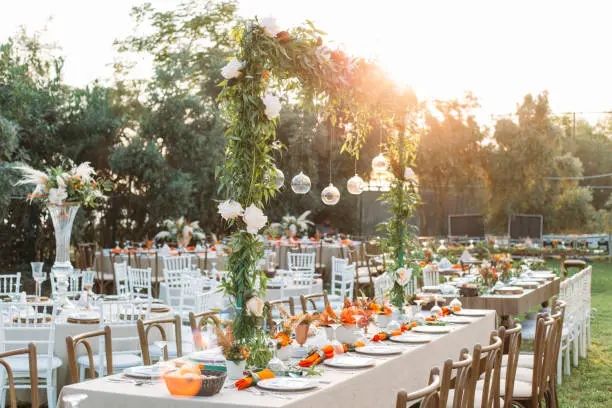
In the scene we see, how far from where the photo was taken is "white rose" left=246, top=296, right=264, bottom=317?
428 centimetres

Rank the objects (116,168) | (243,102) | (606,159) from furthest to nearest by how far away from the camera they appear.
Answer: (606,159), (116,168), (243,102)

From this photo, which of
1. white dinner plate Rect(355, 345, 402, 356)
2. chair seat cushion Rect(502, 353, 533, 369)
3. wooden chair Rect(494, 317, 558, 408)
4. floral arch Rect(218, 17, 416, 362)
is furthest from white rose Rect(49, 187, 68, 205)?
wooden chair Rect(494, 317, 558, 408)

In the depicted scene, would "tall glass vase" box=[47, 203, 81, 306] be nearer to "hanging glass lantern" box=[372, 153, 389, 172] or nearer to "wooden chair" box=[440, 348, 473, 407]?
"hanging glass lantern" box=[372, 153, 389, 172]

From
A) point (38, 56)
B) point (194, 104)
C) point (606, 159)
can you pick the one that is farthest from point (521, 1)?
point (606, 159)

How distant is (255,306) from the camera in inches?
168

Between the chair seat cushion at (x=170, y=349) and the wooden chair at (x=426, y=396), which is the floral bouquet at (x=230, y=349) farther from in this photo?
the chair seat cushion at (x=170, y=349)

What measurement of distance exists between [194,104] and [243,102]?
13935 mm

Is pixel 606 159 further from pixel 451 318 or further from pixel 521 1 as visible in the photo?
pixel 451 318

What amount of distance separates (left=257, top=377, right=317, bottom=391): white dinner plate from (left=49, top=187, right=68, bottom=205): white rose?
442 centimetres

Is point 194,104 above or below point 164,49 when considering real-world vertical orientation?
below

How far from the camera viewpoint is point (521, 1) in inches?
554

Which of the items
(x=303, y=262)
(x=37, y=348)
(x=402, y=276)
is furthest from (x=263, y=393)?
(x=303, y=262)

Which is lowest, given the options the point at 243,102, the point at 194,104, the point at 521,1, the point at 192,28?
the point at 243,102

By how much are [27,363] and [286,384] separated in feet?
10.6
